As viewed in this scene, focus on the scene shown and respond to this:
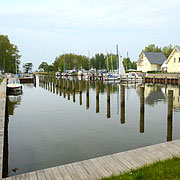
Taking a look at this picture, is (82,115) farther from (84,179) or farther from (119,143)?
(84,179)

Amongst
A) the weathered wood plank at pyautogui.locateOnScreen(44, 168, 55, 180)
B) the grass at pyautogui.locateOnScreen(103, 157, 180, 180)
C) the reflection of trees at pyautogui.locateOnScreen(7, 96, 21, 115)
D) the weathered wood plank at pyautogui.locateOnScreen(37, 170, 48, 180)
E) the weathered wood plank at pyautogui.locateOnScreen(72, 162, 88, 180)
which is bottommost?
the reflection of trees at pyautogui.locateOnScreen(7, 96, 21, 115)

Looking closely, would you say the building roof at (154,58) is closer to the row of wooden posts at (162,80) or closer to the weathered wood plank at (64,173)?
the row of wooden posts at (162,80)

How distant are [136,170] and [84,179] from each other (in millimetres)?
1630

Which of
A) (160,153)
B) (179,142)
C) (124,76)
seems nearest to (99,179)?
(160,153)

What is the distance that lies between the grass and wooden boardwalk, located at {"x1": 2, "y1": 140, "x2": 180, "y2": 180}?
335mm

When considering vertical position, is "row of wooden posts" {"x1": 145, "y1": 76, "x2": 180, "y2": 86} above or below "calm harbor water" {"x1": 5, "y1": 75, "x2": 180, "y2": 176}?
above

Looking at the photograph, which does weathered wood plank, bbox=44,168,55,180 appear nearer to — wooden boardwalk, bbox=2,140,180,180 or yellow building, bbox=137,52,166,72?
wooden boardwalk, bbox=2,140,180,180

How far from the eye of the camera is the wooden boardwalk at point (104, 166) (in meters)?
6.30

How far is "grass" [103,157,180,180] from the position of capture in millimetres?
5927

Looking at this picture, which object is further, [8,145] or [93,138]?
[93,138]

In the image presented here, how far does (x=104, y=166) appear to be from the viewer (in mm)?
6883

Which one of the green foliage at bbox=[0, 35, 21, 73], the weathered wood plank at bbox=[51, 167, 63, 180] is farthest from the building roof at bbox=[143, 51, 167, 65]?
the weathered wood plank at bbox=[51, 167, 63, 180]

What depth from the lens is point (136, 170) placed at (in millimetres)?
6438

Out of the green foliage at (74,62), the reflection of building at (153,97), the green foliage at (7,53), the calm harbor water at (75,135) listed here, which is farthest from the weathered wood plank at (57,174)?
the green foliage at (74,62)
